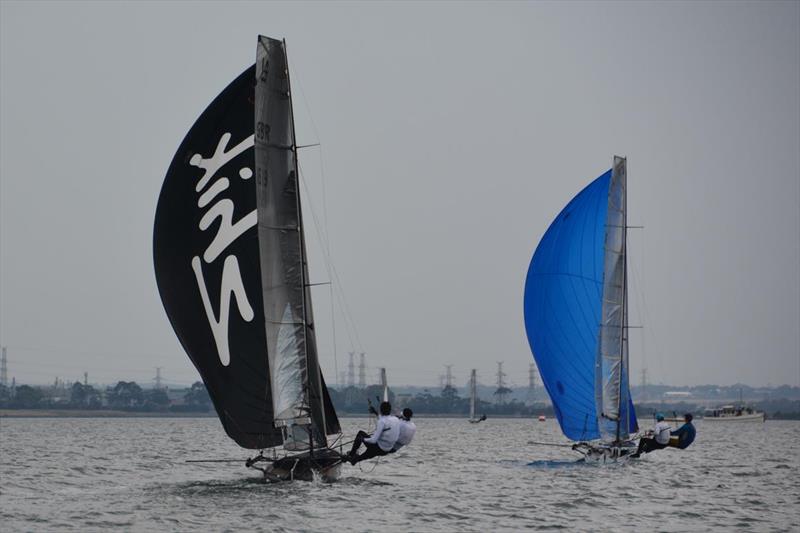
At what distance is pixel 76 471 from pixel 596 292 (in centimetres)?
1594

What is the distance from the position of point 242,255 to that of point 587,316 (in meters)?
15.7

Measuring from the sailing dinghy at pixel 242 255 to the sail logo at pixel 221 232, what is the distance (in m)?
0.02

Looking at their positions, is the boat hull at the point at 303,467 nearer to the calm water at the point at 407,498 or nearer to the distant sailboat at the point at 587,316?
the calm water at the point at 407,498

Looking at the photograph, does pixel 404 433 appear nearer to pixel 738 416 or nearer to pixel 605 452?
pixel 605 452

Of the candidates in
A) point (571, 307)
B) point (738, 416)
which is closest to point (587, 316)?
point (571, 307)

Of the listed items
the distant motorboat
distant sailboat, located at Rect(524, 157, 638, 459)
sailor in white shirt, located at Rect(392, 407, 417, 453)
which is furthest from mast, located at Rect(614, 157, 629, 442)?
the distant motorboat

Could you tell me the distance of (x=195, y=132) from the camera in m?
Answer: 27.1

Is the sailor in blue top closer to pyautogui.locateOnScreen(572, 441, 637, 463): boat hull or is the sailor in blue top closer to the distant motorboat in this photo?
pyautogui.locateOnScreen(572, 441, 637, 463): boat hull

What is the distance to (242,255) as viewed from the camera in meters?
27.2

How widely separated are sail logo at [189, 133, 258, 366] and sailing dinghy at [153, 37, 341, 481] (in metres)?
0.02

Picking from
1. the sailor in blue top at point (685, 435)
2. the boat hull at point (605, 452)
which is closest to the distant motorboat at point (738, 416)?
the boat hull at point (605, 452)

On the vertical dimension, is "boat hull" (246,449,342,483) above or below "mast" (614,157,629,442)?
below

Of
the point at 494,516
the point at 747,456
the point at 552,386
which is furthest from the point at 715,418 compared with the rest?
the point at 494,516

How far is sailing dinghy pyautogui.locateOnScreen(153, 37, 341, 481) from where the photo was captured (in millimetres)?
27125
